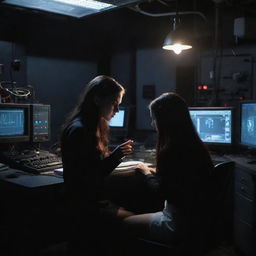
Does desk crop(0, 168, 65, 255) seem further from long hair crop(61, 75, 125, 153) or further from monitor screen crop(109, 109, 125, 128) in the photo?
monitor screen crop(109, 109, 125, 128)

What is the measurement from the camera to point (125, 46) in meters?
4.68

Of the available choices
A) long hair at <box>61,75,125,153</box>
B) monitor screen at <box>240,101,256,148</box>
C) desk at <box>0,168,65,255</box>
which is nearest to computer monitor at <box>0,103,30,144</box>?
desk at <box>0,168,65,255</box>

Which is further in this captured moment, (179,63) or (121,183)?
(179,63)

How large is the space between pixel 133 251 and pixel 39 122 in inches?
51.8

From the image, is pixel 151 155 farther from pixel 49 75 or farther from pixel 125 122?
pixel 49 75

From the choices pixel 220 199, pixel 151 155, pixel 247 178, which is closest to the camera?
pixel 220 199

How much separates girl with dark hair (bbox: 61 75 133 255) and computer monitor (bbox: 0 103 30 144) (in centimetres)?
79

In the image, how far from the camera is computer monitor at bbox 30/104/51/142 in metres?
2.72

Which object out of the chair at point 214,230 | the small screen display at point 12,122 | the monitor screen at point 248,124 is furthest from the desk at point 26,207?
the monitor screen at point 248,124

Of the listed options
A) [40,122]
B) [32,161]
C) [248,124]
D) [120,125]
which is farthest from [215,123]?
[32,161]

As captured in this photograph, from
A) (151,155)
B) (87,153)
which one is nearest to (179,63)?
(151,155)

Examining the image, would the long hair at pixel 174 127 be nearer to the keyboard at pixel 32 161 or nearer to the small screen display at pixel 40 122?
the keyboard at pixel 32 161

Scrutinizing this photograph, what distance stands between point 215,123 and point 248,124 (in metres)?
0.32

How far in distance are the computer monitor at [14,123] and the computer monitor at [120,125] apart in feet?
4.76
